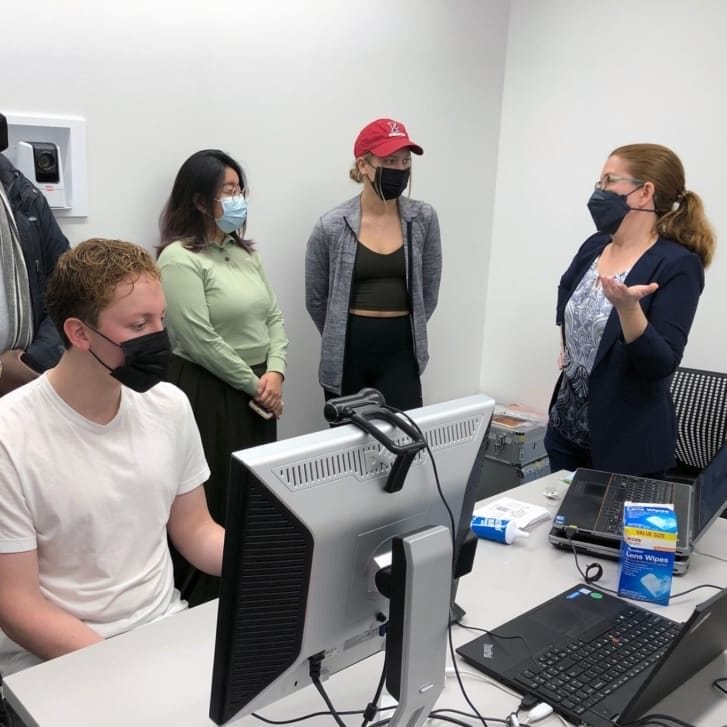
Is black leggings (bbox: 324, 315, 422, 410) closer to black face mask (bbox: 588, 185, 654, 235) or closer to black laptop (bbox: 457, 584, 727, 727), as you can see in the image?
black face mask (bbox: 588, 185, 654, 235)

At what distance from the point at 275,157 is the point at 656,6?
180cm

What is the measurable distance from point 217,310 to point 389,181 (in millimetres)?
841

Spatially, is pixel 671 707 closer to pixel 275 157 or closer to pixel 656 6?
pixel 275 157

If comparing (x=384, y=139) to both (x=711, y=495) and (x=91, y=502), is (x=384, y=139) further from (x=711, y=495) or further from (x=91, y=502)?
(x=91, y=502)

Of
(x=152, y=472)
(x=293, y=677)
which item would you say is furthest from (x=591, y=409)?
(x=293, y=677)

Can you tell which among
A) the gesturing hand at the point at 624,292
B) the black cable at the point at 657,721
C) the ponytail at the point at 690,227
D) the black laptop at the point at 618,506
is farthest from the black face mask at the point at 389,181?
the black cable at the point at 657,721

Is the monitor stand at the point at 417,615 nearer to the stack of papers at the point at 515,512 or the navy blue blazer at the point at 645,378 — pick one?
the stack of papers at the point at 515,512

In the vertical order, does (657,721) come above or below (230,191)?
below

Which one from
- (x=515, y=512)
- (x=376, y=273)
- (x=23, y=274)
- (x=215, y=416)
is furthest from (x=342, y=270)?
(x=515, y=512)

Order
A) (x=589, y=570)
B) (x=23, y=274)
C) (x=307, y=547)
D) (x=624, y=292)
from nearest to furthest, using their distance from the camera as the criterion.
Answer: (x=307, y=547)
(x=589, y=570)
(x=624, y=292)
(x=23, y=274)

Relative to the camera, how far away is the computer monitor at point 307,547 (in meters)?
0.81

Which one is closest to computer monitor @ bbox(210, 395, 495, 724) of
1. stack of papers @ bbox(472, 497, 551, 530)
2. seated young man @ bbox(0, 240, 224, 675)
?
seated young man @ bbox(0, 240, 224, 675)

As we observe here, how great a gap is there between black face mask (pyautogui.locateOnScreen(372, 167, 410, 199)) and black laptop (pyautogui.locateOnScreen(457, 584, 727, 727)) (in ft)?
5.95

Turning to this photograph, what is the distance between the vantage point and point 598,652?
1.24 meters
